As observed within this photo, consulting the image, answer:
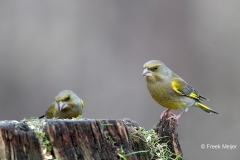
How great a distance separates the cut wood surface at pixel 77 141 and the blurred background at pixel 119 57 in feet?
19.6

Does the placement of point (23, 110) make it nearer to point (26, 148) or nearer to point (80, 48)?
point (80, 48)

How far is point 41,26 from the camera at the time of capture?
990cm

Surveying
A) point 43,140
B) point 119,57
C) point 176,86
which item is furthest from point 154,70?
point 43,140

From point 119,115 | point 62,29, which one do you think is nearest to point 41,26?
point 62,29

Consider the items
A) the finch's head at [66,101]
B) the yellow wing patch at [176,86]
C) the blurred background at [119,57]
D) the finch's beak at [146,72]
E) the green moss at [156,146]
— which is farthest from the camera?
the blurred background at [119,57]

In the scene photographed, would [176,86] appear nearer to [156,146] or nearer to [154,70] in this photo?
[154,70]

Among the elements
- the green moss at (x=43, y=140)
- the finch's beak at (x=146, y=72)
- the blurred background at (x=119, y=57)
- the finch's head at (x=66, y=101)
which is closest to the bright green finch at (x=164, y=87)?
the finch's beak at (x=146, y=72)

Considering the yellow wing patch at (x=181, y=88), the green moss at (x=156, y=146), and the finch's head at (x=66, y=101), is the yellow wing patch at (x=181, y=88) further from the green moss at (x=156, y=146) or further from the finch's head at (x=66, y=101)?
the green moss at (x=156, y=146)

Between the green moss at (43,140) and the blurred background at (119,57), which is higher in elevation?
the blurred background at (119,57)

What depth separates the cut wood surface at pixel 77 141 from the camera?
114 inches

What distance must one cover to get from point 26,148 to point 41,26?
23.7 feet

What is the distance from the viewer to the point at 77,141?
3246mm

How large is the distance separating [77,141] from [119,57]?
693cm

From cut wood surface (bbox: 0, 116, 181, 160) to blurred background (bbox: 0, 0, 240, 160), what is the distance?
19.6 ft
